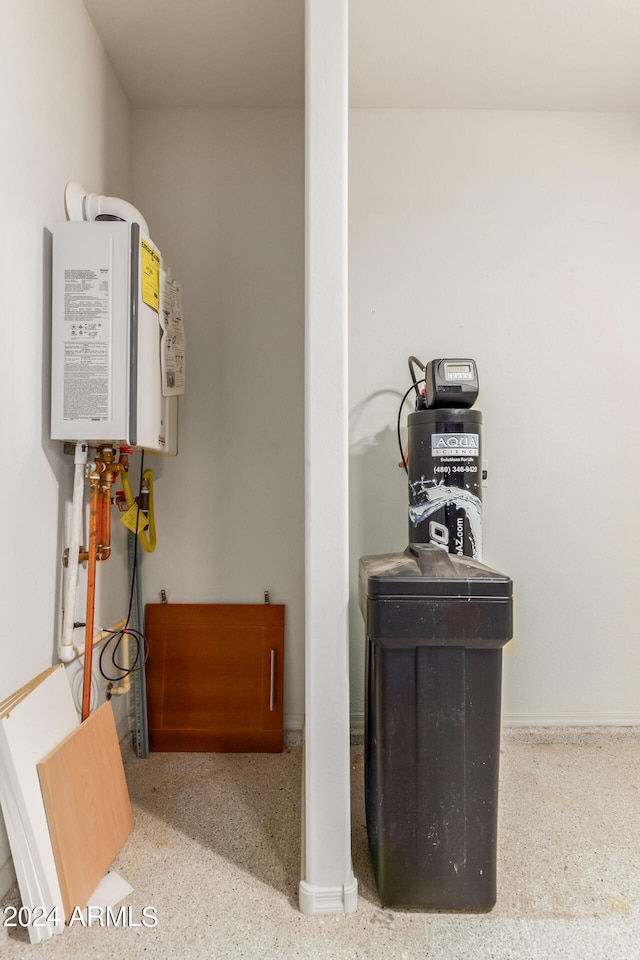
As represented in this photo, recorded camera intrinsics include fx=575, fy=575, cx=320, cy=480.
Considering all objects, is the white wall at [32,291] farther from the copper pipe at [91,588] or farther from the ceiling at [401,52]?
the ceiling at [401,52]

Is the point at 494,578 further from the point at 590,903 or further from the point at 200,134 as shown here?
the point at 200,134

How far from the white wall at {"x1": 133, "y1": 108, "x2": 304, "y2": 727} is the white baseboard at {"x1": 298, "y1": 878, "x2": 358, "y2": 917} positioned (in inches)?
42.3

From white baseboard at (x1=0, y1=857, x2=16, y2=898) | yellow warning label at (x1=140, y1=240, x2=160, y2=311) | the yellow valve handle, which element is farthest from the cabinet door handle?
yellow warning label at (x1=140, y1=240, x2=160, y2=311)

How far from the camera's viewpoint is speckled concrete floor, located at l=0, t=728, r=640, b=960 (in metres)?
1.45

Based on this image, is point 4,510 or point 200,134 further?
point 200,134

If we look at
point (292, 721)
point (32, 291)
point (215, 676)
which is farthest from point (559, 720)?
point (32, 291)

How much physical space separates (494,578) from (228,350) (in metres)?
1.68

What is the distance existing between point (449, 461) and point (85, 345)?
4.32ft

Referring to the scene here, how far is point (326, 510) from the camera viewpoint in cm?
156

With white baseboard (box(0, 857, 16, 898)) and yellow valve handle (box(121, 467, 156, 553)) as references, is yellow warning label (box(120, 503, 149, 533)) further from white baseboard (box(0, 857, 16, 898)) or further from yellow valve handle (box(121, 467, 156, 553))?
white baseboard (box(0, 857, 16, 898))

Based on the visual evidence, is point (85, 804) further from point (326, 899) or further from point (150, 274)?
point (150, 274)

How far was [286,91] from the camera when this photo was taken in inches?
99.3

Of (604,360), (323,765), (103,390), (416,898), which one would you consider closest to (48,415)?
(103,390)

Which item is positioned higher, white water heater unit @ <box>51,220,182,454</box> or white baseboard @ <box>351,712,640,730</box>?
white water heater unit @ <box>51,220,182,454</box>
